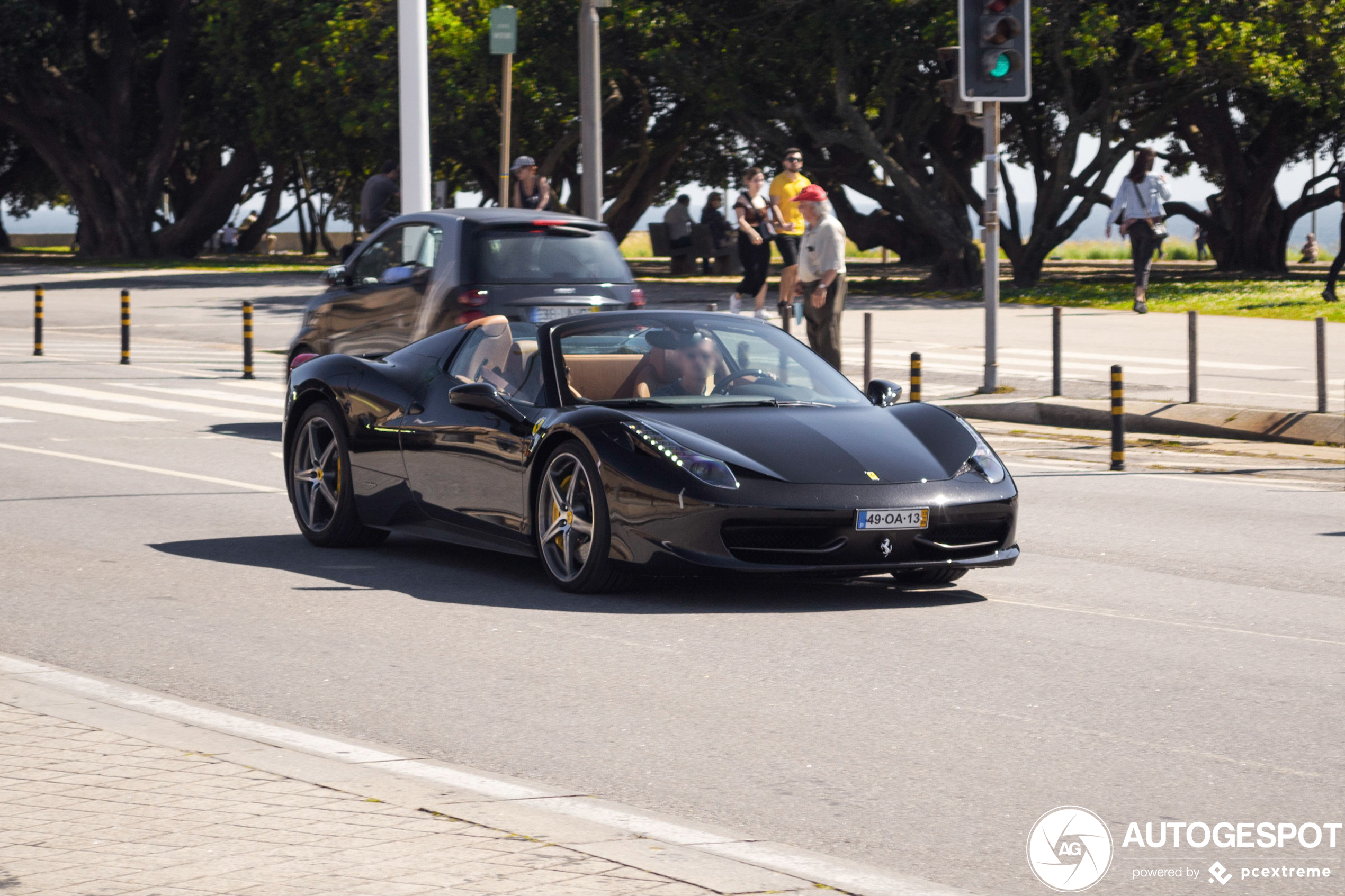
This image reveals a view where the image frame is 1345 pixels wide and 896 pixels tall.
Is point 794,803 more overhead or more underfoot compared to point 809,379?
more underfoot

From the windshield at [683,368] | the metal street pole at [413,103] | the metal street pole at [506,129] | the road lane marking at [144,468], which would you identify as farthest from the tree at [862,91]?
the windshield at [683,368]

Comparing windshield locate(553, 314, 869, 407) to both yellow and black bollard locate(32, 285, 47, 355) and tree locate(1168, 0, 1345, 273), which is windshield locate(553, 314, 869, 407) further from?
tree locate(1168, 0, 1345, 273)

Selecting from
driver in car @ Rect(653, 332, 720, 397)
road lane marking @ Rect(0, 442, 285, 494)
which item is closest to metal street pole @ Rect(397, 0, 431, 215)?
road lane marking @ Rect(0, 442, 285, 494)

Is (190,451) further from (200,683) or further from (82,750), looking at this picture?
(82,750)

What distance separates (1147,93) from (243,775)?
114 feet

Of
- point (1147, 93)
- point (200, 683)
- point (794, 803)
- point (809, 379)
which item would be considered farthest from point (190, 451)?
point (1147, 93)

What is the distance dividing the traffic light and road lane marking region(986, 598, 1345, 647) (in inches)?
378

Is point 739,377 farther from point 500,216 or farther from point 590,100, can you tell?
point 590,100

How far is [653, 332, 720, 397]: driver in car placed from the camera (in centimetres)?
913

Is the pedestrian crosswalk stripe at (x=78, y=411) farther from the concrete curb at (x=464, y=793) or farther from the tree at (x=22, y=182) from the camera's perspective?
the tree at (x=22, y=182)

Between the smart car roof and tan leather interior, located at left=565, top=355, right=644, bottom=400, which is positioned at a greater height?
the smart car roof

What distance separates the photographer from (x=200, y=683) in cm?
707

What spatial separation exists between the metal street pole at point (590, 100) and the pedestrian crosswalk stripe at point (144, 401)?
19.1 ft

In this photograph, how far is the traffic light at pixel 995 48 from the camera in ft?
57.3
